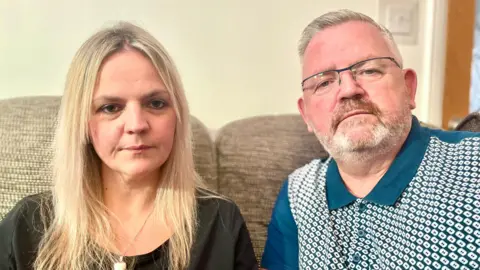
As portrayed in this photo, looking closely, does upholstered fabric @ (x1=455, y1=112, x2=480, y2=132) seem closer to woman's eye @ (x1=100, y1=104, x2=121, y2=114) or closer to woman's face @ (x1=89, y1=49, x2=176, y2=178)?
woman's face @ (x1=89, y1=49, x2=176, y2=178)

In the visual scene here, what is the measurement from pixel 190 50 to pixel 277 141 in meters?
0.51

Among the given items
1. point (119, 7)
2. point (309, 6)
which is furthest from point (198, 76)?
point (309, 6)

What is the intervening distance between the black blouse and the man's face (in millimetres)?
326

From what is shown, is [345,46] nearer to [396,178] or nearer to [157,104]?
[396,178]

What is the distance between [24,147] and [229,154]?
24.2 inches

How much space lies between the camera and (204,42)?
65.1 inches

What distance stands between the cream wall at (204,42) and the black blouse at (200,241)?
24.3 inches

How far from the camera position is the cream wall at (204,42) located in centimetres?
154

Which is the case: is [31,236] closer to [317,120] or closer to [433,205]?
[317,120]

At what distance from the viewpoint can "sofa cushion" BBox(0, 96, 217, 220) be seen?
1221 mm

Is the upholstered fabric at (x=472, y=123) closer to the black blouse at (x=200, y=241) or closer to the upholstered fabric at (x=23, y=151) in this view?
the black blouse at (x=200, y=241)

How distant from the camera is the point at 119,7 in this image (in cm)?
158

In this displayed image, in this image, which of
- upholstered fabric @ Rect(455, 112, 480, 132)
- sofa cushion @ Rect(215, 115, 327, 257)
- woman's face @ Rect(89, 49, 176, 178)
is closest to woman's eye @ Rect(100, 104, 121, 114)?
woman's face @ Rect(89, 49, 176, 178)

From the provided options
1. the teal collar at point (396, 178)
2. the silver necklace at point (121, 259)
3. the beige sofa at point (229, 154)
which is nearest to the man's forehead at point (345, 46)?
the teal collar at point (396, 178)
